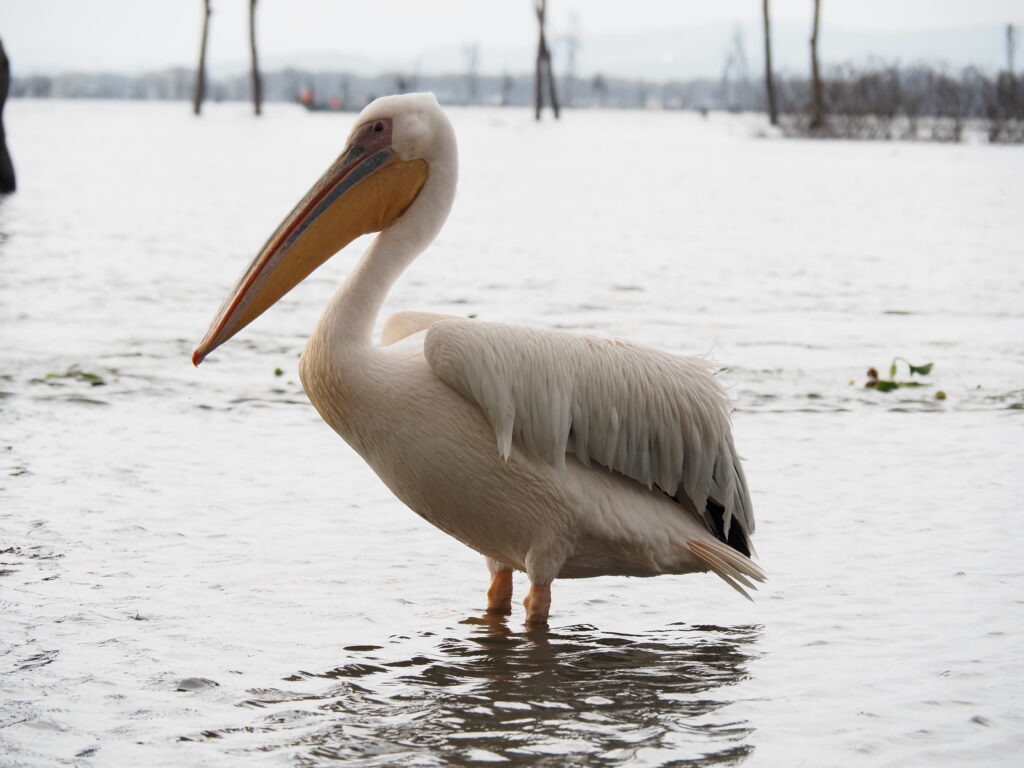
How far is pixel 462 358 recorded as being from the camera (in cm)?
283

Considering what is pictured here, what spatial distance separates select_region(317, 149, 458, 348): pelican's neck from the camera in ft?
9.60

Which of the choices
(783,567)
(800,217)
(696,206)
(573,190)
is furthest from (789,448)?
(573,190)

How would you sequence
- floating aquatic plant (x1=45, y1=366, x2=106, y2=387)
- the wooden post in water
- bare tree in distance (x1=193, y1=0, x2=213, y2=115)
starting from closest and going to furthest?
floating aquatic plant (x1=45, y1=366, x2=106, y2=387)
the wooden post in water
bare tree in distance (x1=193, y1=0, x2=213, y2=115)

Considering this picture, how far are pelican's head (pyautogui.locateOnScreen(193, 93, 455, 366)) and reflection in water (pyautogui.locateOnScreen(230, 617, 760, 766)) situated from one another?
78 centimetres

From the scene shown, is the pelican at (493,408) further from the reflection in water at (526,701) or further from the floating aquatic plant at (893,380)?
the floating aquatic plant at (893,380)

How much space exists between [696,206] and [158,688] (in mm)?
12305

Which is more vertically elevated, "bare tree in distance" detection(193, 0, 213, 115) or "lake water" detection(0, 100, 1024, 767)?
"bare tree in distance" detection(193, 0, 213, 115)

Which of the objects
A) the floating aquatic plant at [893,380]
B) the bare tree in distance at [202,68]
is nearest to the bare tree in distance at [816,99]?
the bare tree in distance at [202,68]

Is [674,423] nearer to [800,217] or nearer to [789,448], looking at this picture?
[789,448]

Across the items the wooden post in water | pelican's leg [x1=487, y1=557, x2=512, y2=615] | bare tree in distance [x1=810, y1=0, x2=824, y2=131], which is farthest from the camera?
bare tree in distance [x1=810, y1=0, x2=824, y2=131]

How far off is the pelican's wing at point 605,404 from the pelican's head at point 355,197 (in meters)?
0.37

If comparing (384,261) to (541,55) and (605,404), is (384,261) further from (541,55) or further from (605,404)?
(541,55)

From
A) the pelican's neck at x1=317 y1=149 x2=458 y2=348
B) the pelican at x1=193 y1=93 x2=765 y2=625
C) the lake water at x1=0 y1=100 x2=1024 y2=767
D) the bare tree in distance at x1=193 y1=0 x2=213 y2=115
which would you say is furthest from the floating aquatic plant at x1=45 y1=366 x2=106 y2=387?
the bare tree in distance at x1=193 y1=0 x2=213 y2=115

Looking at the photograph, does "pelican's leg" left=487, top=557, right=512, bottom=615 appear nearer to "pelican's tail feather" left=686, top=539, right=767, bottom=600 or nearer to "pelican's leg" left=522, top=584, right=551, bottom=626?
"pelican's leg" left=522, top=584, right=551, bottom=626
